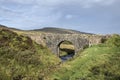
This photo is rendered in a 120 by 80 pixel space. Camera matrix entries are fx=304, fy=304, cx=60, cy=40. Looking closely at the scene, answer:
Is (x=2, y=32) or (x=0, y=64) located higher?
(x=2, y=32)

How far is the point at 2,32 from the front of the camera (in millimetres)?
9492

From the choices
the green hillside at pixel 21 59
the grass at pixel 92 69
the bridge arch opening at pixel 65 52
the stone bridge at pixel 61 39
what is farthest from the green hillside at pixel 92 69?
the stone bridge at pixel 61 39

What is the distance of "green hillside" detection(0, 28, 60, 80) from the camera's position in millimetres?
7973

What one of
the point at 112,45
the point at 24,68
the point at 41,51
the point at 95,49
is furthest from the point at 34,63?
the point at 112,45

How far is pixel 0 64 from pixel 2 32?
166cm

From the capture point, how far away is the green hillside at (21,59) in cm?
797

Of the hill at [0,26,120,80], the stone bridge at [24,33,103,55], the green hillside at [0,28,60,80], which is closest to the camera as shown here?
the hill at [0,26,120,80]

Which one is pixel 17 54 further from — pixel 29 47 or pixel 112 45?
pixel 112 45

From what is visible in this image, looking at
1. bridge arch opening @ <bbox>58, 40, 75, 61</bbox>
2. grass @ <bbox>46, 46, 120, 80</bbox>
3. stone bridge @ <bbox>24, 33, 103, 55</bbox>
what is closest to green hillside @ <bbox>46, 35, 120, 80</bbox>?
grass @ <bbox>46, 46, 120, 80</bbox>

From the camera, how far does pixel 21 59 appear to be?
8336mm

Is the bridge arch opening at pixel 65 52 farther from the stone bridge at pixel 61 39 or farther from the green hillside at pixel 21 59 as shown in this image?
the green hillside at pixel 21 59

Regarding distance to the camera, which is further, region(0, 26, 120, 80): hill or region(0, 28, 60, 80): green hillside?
region(0, 28, 60, 80): green hillside

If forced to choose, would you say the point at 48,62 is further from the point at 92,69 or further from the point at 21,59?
the point at 92,69

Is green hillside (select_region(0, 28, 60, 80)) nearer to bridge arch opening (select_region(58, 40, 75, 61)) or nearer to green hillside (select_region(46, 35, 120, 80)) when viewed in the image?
green hillside (select_region(46, 35, 120, 80))
